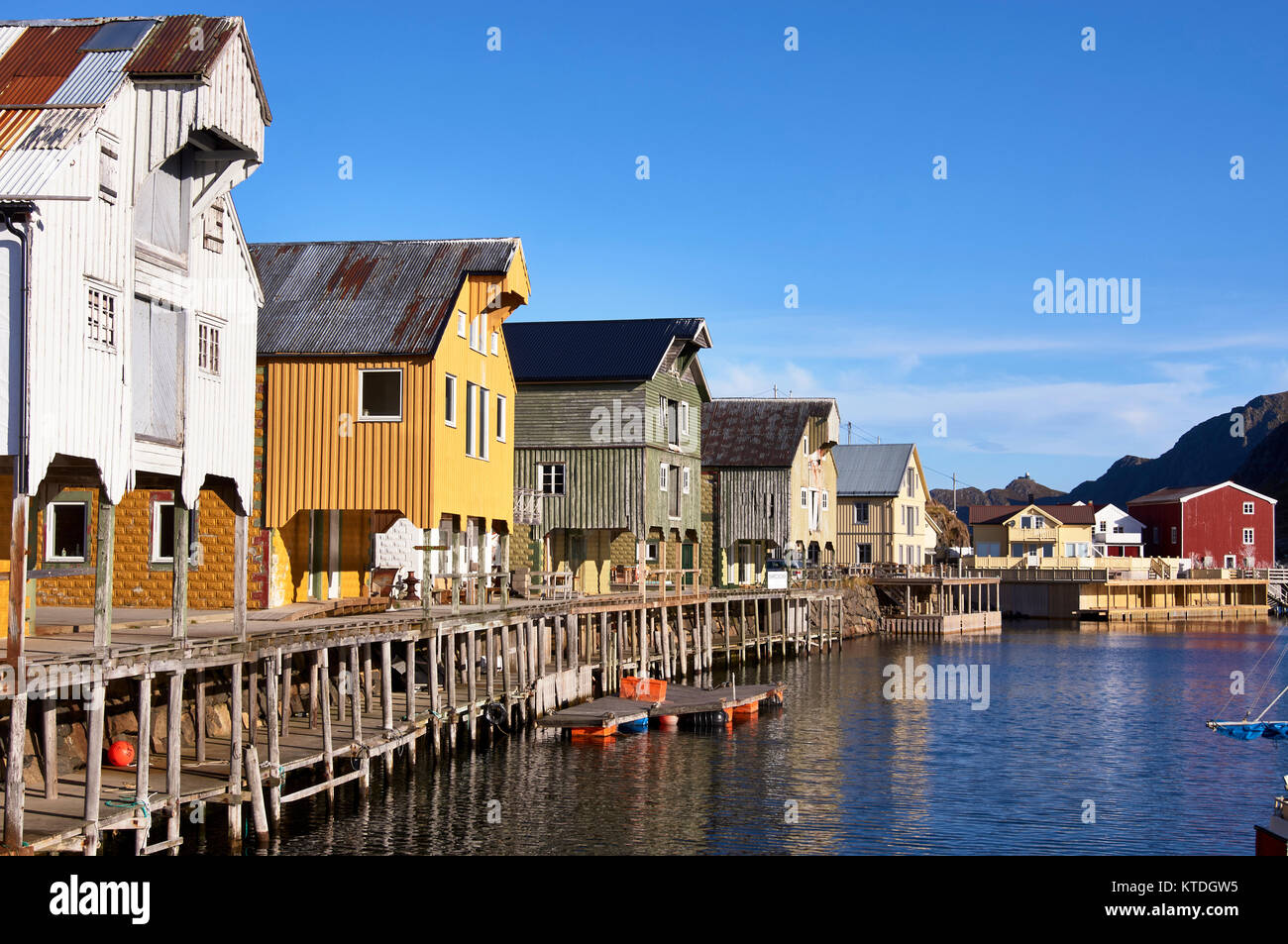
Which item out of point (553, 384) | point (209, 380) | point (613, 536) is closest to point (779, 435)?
point (613, 536)

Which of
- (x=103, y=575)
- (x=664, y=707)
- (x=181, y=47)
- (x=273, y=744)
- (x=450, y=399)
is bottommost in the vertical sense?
(x=664, y=707)

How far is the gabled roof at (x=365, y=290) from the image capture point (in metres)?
34.9

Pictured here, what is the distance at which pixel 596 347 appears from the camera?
2071 inches

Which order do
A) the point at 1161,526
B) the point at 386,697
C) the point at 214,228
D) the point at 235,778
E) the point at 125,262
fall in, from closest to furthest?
the point at 125,262 < the point at 235,778 < the point at 214,228 < the point at 386,697 < the point at 1161,526

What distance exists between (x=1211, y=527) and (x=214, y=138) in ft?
356

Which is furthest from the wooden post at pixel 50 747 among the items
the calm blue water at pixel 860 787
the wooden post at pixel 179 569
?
the calm blue water at pixel 860 787

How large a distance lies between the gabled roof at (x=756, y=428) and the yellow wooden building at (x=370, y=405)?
3262 cm

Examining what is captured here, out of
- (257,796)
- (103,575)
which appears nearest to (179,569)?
(103,575)

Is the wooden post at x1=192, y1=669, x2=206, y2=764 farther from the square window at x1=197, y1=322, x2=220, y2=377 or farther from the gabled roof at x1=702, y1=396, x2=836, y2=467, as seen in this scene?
the gabled roof at x1=702, y1=396, x2=836, y2=467

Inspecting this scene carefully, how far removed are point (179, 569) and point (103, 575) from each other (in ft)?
8.20

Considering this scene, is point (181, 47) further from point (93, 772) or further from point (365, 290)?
point (365, 290)

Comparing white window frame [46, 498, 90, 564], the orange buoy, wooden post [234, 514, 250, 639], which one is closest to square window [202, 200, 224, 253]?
wooden post [234, 514, 250, 639]

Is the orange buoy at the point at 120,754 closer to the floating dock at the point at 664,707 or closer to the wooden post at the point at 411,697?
the wooden post at the point at 411,697
